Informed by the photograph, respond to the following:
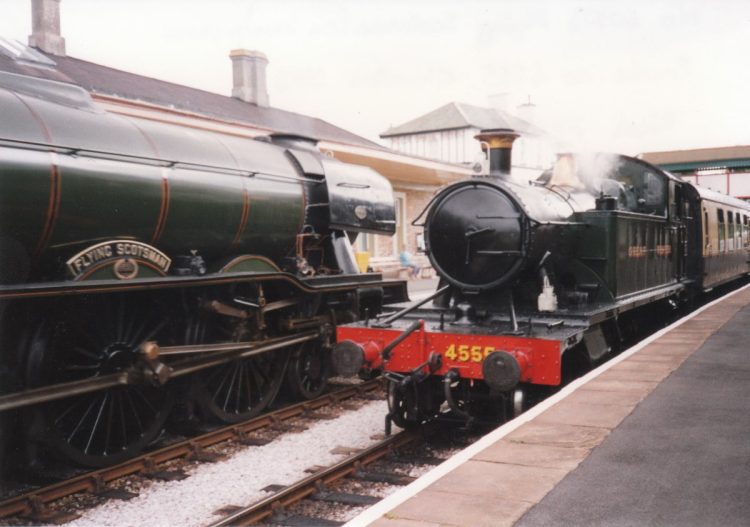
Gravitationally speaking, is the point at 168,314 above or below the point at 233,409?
above

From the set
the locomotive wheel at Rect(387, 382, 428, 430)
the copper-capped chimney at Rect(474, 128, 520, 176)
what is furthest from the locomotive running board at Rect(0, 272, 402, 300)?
the copper-capped chimney at Rect(474, 128, 520, 176)

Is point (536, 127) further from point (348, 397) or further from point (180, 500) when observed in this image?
point (180, 500)

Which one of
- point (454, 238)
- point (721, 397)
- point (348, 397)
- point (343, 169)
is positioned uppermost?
point (343, 169)

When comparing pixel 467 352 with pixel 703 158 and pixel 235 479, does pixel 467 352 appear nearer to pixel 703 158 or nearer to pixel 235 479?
pixel 235 479

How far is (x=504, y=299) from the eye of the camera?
21.3ft

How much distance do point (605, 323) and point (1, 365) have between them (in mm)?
5732

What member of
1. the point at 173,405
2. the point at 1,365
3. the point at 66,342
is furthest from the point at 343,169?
the point at 1,365

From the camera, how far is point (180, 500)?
4.77m

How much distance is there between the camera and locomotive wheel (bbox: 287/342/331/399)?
297 inches

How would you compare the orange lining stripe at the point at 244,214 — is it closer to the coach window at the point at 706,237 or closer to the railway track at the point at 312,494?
the railway track at the point at 312,494

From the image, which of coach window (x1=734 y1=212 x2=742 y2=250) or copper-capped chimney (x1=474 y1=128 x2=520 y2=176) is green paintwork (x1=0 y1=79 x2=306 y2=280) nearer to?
copper-capped chimney (x1=474 y1=128 x2=520 y2=176)

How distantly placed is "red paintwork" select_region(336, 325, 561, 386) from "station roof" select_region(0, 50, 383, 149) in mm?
6344

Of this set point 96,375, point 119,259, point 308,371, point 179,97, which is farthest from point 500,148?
point 179,97

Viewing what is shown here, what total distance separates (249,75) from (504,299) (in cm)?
1618
